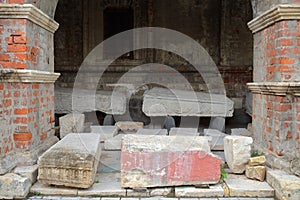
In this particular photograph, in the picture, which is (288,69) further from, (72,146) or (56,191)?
(56,191)

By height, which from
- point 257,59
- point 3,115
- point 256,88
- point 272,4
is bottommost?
point 3,115

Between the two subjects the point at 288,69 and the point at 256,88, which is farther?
the point at 256,88

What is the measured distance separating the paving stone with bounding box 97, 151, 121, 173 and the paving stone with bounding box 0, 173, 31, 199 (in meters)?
1.09

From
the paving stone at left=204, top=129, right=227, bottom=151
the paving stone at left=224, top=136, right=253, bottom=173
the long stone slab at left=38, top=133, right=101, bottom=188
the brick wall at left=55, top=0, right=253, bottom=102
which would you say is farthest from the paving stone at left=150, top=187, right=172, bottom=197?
the brick wall at left=55, top=0, right=253, bottom=102

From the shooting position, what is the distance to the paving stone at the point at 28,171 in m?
4.02

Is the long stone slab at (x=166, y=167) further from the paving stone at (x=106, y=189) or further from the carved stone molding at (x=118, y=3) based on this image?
the carved stone molding at (x=118, y=3)

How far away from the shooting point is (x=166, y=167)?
3863mm

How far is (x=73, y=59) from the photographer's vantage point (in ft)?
32.6

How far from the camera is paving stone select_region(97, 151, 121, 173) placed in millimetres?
4659

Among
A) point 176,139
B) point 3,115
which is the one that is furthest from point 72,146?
point 176,139

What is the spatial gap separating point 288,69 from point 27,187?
3.57 m

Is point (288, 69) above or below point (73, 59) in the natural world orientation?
below

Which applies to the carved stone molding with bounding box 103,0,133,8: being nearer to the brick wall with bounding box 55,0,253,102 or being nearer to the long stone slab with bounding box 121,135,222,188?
the brick wall with bounding box 55,0,253,102

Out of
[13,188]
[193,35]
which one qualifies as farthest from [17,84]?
[193,35]
